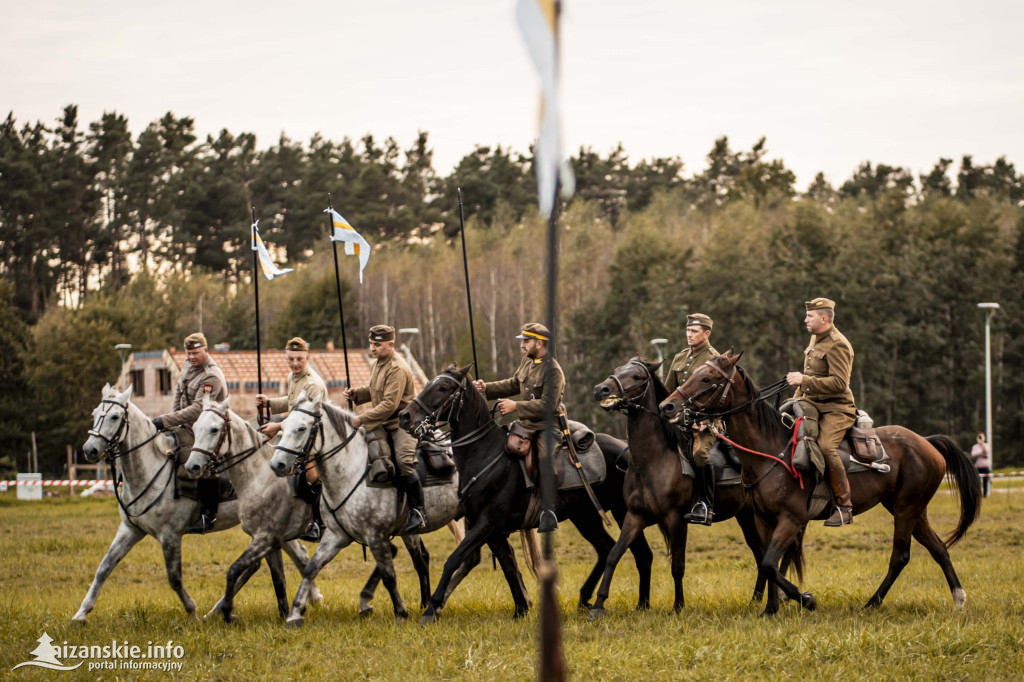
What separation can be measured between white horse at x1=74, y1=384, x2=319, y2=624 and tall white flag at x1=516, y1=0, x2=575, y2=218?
9339 mm

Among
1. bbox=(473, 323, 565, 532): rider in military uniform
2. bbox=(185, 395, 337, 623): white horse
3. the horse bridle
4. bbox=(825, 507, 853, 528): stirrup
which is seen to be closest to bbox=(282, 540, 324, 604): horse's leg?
bbox=(185, 395, 337, 623): white horse

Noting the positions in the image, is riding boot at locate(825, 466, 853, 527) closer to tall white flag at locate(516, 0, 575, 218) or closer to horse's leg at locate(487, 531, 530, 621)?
horse's leg at locate(487, 531, 530, 621)

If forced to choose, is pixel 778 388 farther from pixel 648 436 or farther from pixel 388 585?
pixel 388 585

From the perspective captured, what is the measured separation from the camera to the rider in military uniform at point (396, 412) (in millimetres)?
12043

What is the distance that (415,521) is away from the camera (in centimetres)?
1208

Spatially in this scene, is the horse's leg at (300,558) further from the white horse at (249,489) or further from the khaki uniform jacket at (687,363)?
the khaki uniform jacket at (687,363)

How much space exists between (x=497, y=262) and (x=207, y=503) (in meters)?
59.7

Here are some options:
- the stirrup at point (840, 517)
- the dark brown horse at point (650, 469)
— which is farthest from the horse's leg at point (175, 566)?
the stirrup at point (840, 517)

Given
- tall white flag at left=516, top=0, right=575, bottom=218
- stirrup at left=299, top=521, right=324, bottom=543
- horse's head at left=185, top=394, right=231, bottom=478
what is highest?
tall white flag at left=516, top=0, right=575, bottom=218

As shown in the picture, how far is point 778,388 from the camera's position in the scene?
39.1 ft

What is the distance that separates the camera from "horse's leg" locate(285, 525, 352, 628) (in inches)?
442

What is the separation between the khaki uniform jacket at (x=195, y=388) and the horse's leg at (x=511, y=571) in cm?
364

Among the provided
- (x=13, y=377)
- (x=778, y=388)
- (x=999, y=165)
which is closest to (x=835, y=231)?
(x=999, y=165)

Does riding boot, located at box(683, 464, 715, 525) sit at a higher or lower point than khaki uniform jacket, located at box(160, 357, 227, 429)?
lower
